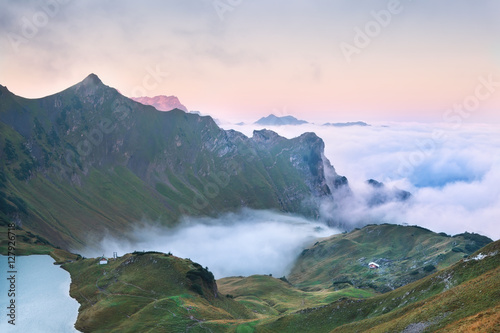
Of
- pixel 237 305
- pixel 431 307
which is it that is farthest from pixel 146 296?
pixel 431 307

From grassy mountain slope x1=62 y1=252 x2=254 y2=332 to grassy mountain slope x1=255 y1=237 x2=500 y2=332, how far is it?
28506mm

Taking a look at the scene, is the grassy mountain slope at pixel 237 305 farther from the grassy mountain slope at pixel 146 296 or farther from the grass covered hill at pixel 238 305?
the grassy mountain slope at pixel 146 296

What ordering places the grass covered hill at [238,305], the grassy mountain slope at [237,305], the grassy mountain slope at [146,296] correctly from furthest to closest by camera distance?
the grassy mountain slope at [146,296]
the grassy mountain slope at [237,305]
the grass covered hill at [238,305]

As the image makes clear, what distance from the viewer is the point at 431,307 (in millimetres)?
72938

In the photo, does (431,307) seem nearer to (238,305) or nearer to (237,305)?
(237,305)

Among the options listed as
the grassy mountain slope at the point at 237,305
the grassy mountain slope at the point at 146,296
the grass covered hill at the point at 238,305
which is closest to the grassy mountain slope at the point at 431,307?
the grassy mountain slope at the point at 237,305

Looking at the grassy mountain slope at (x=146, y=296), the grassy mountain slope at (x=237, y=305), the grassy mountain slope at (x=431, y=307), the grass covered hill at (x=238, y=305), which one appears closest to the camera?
the grassy mountain slope at (x=431, y=307)

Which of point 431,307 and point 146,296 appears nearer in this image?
point 431,307

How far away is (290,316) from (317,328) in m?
12.8

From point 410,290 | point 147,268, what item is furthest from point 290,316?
point 147,268

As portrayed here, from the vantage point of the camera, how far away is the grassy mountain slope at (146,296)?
121 metres

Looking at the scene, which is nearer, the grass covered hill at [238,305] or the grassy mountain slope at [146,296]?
the grass covered hill at [238,305]

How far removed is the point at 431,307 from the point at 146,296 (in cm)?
10496

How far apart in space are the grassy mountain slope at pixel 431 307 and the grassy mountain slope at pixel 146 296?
2851 centimetres
